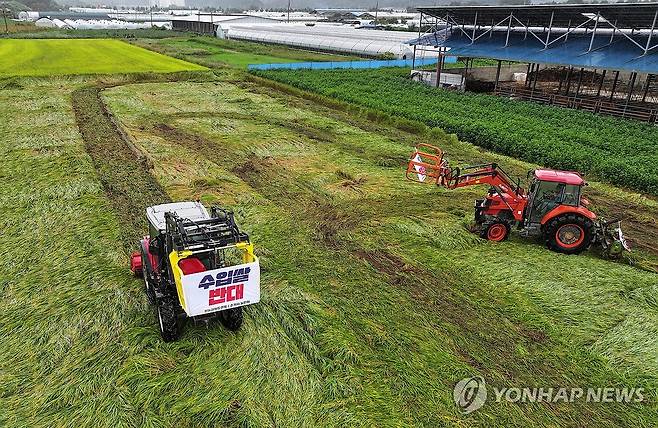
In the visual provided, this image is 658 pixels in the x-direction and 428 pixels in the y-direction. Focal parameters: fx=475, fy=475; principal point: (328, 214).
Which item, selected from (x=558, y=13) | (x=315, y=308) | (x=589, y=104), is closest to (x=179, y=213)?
(x=315, y=308)

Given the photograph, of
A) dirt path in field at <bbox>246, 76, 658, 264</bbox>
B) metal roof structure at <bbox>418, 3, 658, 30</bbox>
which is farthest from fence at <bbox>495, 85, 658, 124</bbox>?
dirt path in field at <bbox>246, 76, 658, 264</bbox>

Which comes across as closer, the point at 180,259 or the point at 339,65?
the point at 180,259

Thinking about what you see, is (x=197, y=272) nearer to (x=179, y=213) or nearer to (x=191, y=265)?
(x=191, y=265)

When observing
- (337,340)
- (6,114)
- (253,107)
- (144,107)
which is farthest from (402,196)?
(6,114)

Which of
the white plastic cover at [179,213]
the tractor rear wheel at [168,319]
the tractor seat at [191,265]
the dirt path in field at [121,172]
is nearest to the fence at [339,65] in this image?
the dirt path in field at [121,172]

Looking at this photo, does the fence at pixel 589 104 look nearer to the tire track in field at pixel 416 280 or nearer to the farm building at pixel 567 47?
the farm building at pixel 567 47
